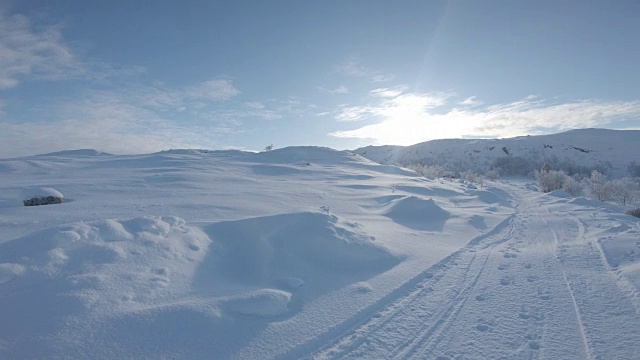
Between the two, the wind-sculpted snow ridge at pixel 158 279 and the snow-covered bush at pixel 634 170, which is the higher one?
the snow-covered bush at pixel 634 170

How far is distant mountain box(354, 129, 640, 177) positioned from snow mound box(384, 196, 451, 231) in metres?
34.4

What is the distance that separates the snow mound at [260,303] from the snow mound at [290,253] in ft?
1.40

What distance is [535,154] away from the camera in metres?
54.5

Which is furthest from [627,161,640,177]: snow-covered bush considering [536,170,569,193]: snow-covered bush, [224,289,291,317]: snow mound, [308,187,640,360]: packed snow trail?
[224,289,291,317]: snow mound

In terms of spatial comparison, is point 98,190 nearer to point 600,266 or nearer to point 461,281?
point 461,281

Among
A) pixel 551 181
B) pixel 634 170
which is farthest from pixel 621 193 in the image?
pixel 634 170

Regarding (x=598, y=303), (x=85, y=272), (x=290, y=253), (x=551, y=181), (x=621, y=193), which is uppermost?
(x=551, y=181)

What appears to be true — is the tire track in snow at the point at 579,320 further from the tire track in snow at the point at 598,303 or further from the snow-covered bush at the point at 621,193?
the snow-covered bush at the point at 621,193

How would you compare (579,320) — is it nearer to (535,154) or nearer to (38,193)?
(38,193)

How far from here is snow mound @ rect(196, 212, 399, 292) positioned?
16.3ft

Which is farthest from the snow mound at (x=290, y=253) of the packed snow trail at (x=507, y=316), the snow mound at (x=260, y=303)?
the packed snow trail at (x=507, y=316)

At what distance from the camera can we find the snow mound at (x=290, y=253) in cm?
496

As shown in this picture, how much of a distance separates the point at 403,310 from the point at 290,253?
2.19 metres

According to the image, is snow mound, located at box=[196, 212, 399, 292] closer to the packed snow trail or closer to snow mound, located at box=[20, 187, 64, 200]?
the packed snow trail
